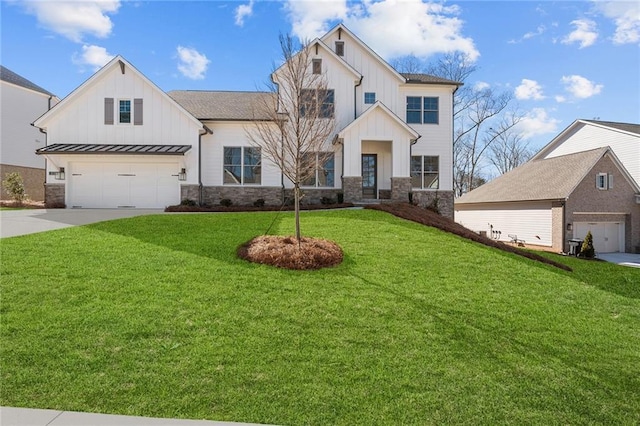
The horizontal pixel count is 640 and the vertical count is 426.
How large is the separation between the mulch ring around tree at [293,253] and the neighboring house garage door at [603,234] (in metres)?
20.4

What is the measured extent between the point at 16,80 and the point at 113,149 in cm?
1972

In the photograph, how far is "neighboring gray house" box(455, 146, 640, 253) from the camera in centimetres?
2122

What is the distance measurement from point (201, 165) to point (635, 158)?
28.9 metres

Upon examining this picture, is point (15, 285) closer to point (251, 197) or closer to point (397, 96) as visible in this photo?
point (251, 197)

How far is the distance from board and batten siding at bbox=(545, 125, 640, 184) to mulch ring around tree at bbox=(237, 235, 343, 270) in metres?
26.8

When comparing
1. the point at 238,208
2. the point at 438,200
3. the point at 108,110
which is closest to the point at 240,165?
the point at 238,208

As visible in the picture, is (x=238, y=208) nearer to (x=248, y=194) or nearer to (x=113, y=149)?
(x=248, y=194)

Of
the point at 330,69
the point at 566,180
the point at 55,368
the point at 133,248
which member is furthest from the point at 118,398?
the point at 566,180

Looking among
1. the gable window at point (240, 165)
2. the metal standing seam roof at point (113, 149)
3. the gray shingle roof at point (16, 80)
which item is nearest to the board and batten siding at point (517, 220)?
the gable window at point (240, 165)

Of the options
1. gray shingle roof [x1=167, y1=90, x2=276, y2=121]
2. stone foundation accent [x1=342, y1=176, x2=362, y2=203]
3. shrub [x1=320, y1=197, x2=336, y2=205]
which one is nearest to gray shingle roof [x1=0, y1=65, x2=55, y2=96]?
gray shingle roof [x1=167, y1=90, x2=276, y2=121]

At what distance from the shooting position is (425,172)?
1958cm

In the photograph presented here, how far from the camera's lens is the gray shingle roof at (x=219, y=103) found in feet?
60.2

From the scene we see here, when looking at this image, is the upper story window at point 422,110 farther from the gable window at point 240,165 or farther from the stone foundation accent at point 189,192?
the stone foundation accent at point 189,192

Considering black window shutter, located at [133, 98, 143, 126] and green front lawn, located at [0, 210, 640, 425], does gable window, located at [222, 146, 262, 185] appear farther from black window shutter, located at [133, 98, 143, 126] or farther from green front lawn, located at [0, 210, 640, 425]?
green front lawn, located at [0, 210, 640, 425]
